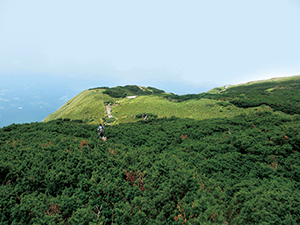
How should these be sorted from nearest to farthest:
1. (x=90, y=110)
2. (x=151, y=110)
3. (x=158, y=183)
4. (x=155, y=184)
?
(x=155, y=184) < (x=158, y=183) < (x=151, y=110) < (x=90, y=110)

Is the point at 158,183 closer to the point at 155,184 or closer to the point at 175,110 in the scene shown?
the point at 155,184

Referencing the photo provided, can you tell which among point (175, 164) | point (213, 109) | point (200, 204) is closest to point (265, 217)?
point (200, 204)

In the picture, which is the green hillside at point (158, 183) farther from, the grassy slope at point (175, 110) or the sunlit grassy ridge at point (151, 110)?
the sunlit grassy ridge at point (151, 110)

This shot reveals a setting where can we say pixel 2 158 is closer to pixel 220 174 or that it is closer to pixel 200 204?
pixel 200 204

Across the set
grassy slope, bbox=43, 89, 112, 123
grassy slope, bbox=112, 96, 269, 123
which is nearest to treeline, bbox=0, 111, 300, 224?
grassy slope, bbox=112, 96, 269, 123

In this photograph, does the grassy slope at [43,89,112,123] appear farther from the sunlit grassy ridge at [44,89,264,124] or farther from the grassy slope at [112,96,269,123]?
the grassy slope at [112,96,269,123]

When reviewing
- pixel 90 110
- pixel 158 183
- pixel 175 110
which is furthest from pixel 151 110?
pixel 158 183

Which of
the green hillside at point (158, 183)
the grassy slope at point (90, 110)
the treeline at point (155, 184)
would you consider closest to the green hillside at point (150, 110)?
the grassy slope at point (90, 110)

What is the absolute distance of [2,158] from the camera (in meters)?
10.3

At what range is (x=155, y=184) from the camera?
8.40 m

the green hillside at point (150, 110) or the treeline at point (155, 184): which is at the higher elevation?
the green hillside at point (150, 110)

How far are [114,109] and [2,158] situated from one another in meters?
33.6

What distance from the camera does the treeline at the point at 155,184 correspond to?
6312 millimetres

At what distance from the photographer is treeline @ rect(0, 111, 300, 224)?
249 inches
